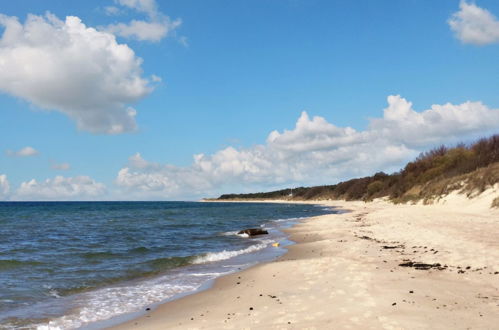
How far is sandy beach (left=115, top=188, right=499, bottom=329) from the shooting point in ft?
23.9

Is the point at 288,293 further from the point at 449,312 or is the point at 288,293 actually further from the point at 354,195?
the point at 354,195

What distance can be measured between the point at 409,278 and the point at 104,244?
67.8ft

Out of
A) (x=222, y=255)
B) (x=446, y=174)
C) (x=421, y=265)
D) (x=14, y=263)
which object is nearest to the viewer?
(x=421, y=265)

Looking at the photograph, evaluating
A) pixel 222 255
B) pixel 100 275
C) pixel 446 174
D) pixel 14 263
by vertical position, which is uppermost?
pixel 446 174

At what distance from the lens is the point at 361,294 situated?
9.12m

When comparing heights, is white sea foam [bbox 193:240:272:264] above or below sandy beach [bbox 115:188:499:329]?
below

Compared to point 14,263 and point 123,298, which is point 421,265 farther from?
point 14,263

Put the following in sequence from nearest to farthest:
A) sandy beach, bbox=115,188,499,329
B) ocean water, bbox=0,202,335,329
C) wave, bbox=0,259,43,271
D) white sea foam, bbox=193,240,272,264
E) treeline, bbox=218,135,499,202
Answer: sandy beach, bbox=115,188,499,329 < ocean water, bbox=0,202,335,329 < wave, bbox=0,259,43,271 < white sea foam, bbox=193,240,272,264 < treeline, bbox=218,135,499,202

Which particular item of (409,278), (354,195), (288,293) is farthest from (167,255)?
(354,195)

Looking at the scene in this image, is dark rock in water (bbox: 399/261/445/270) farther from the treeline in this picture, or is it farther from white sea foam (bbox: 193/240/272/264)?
the treeline

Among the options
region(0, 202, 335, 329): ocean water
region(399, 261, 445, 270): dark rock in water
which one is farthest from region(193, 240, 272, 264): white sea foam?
region(399, 261, 445, 270): dark rock in water

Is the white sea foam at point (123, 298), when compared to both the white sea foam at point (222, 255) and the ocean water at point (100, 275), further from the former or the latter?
the white sea foam at point (222, 255)

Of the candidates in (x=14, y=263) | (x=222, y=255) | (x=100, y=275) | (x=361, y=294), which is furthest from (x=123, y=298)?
(x=14, y=263)

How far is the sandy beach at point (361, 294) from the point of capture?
729 cm
